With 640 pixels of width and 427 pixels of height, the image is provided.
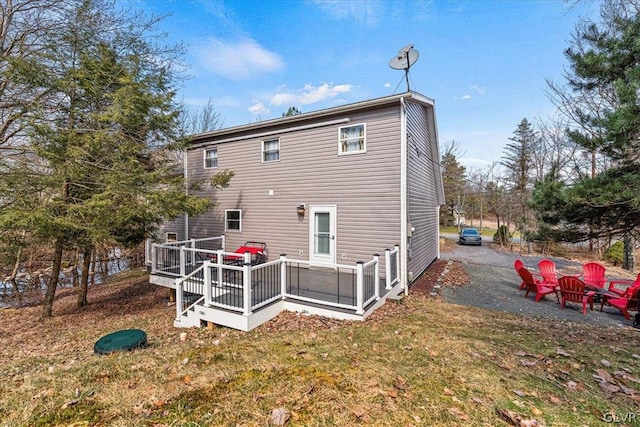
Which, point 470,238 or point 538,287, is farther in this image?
point 470,238

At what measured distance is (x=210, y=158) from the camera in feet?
39.2

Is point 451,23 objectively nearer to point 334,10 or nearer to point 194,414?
point 334,10

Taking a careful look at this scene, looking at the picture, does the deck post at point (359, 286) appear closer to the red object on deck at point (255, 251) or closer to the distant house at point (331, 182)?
the distant house at point (331, 182)

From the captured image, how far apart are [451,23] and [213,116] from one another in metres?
23.7

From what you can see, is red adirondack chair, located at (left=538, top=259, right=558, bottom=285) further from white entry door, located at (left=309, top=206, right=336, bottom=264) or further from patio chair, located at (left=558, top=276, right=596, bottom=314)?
white entry door, located at (left=309, top=206, right=336, bottom=264)

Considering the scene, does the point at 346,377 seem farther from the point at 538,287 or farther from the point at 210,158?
the point at 210,158

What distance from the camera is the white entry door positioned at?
29.6 feet

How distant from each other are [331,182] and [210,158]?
235 inches

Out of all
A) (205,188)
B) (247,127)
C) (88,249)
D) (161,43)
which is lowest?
(88,249)

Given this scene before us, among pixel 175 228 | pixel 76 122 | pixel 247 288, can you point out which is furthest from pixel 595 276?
pixel 175 228

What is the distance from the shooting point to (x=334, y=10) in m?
9.73

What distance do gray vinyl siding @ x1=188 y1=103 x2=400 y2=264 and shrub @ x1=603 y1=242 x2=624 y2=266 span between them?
16511 mm

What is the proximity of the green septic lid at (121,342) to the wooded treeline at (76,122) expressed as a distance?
9.54 feet

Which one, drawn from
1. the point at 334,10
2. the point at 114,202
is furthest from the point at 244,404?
the point at 334,10
